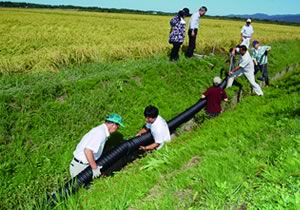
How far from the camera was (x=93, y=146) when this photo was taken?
18.9 feet

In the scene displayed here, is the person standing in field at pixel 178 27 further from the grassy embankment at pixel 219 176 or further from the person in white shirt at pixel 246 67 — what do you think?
the grassy embankment at pixel 219 176

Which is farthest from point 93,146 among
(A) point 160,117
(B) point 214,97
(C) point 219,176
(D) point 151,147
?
(B) point 214,97

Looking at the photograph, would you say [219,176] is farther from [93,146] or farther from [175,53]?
[175,53]

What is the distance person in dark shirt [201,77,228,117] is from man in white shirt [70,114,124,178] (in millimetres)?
3537

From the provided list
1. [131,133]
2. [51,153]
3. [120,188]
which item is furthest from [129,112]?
[120,188]

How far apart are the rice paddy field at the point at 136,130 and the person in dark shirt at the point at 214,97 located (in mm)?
394

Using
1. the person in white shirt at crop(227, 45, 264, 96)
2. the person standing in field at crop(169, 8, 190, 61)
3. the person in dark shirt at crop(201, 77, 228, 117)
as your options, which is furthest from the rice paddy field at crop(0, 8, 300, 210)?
the person standing in field at crop(169, 8, 190, 61)

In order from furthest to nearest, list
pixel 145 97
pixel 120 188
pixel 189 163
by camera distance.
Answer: pixel 145 97 < pixel 189 163 < pixel 120 188

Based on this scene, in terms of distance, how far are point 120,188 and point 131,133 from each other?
3669mm

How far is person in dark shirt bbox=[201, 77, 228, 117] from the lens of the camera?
8758 mm

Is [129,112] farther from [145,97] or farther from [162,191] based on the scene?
[162,191]

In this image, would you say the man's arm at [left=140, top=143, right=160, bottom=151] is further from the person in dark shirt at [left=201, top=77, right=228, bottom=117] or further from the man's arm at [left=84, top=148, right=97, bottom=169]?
the person in dark shirt at [left=201, top=77, right=228, bottom=117]

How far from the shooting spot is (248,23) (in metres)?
15.8

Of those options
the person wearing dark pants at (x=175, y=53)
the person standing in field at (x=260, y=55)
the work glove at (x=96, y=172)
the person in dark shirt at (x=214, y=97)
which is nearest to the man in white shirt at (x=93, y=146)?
the work glove at (x=96, y=172)
